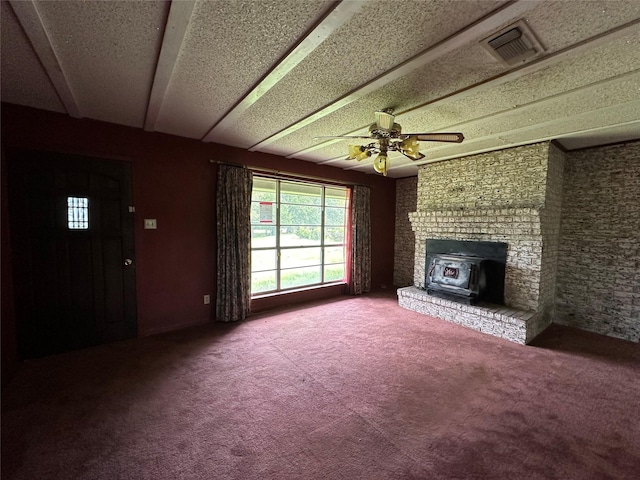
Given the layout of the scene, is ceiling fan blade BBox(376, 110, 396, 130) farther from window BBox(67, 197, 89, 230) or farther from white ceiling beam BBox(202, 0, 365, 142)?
window BBox(67, 197, 89, 230)

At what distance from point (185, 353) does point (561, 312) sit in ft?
16.3

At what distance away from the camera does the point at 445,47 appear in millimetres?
1546

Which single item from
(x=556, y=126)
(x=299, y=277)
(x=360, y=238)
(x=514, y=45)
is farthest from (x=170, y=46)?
(x=360, y=238)

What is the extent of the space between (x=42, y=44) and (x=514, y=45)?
2.75 meters

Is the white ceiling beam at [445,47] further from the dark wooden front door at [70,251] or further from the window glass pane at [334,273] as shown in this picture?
the window glass pane at [334,273]

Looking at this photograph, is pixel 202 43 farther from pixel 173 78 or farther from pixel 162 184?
pixel 162 184

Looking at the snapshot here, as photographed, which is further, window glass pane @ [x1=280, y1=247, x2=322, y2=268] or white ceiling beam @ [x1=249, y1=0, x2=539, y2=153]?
window glass pane @ [x1=280, y1=247, x2=322, y2=268]

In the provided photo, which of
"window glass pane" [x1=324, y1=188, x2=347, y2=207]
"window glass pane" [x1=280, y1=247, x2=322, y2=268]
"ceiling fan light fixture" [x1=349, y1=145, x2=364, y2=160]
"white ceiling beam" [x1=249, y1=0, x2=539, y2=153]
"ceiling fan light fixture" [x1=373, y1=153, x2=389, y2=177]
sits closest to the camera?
"white ceiling beam" [x1=249, y1=0, x2=539, y2=153]

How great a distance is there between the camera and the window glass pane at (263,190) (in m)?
4.21

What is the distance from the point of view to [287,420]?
1.90 meters

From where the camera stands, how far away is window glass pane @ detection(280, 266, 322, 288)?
461 cm

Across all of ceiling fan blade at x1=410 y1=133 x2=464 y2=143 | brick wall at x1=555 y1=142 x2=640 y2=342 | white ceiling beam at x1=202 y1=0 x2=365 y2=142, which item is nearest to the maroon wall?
white ceiling beam at x1=202 y1=0 x2=365 y2=142

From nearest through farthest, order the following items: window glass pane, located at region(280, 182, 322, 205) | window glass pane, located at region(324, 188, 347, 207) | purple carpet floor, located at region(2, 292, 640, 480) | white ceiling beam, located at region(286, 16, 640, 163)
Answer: white ceiling beam, located at region(286, 16, 640, 163)
purple carpet floor, located at region(2, 292, 640, 480)
window glass pane, located at region(280, 182, 322, 205)
window glass pane, located at region(324, 188, 347, 207)

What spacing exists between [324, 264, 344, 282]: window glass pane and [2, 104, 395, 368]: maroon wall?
85.6 inches
